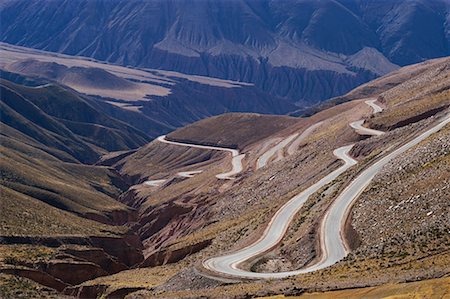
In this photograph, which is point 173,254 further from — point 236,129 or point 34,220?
point 236,129

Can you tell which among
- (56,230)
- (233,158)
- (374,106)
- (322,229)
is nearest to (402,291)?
(322,229)

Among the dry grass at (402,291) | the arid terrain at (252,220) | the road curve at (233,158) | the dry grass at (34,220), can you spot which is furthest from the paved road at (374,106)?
the dry grass at (402,291)

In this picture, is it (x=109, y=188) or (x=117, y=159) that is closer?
(x=109, y=188)

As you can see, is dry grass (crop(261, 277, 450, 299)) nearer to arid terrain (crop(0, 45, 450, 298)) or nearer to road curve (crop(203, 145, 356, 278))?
arid terrain (crop(0, 45, 450, 298))

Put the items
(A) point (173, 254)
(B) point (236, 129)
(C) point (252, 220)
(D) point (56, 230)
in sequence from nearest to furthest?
(C) point (252, 220) < (A) point (173, 254) < (D) point (56, 230) < (B) point (236, 129)

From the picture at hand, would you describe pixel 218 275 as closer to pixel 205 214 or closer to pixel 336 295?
pixel 336 295

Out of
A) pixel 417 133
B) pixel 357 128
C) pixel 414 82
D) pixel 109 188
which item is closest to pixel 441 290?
pixel 417 133
